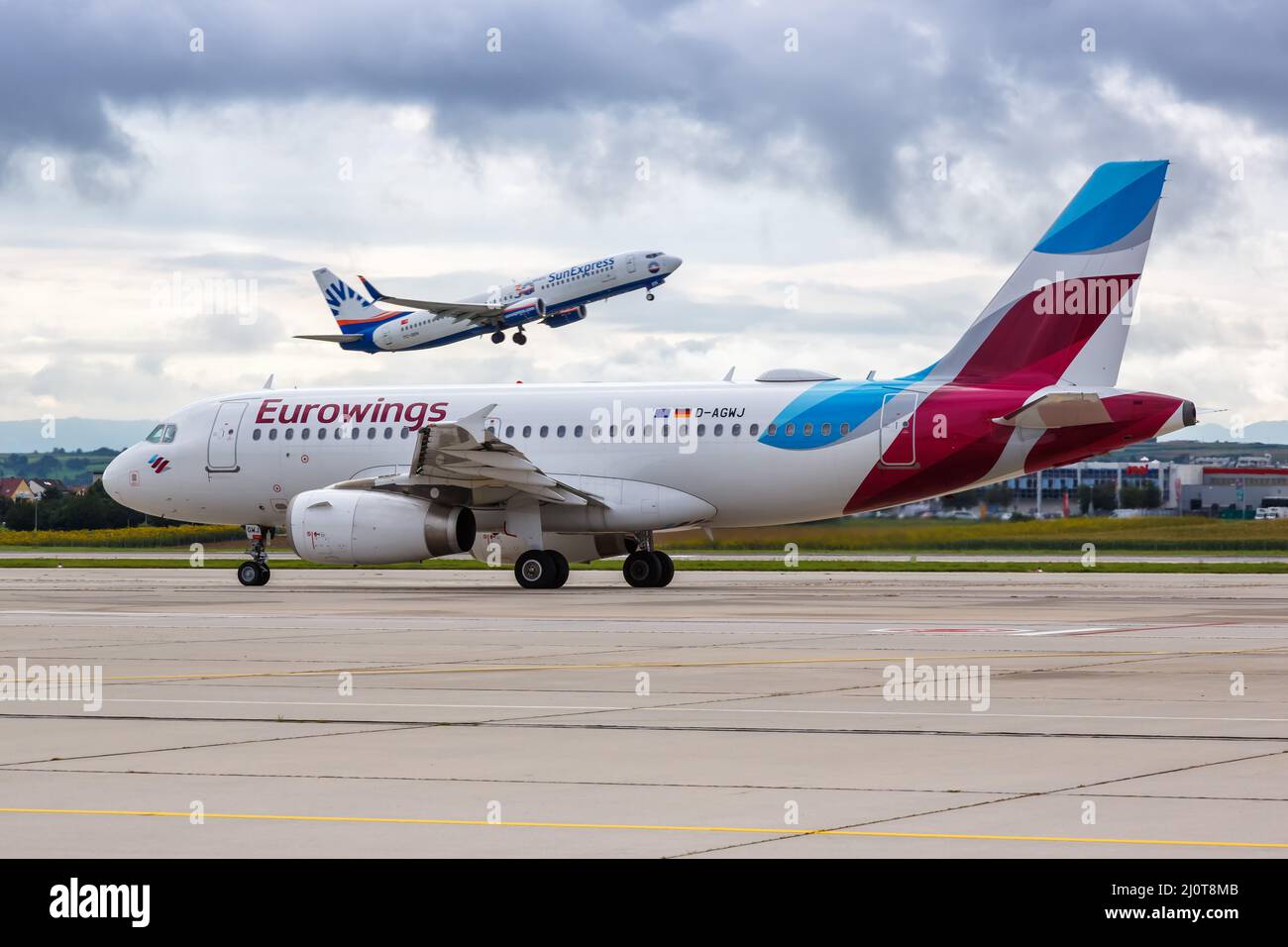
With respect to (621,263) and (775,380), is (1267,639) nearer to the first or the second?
(775,380)

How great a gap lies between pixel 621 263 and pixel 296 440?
139 ft

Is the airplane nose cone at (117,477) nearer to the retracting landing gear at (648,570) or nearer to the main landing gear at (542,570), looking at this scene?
the main landing gear at (542,570)

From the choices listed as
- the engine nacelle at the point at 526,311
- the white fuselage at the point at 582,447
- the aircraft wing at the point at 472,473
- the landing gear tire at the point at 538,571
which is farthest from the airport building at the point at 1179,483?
the engine nacelle at the point at 526,311

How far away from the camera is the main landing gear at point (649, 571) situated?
34.7 meters

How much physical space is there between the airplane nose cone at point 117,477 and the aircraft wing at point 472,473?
23.9 ft

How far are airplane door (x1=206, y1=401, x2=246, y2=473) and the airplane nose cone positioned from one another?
2.49 metres

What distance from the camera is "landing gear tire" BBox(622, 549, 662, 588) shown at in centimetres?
3466

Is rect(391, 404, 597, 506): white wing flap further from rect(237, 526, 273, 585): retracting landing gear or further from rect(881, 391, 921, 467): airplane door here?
rect(881, 391, 921, 467): airplane door

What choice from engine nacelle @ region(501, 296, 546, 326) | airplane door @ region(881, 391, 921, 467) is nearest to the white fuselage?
airplane door @ region(881, 391, 921, 467)

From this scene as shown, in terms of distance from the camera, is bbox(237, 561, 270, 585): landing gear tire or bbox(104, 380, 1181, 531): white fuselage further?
bbox(237, 561, 270, 585): landing gear tire

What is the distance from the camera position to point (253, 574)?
35.1m

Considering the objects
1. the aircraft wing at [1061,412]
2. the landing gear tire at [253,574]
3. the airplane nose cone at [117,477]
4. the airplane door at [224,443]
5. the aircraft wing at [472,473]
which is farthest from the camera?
the airplane nose cone at [117,477]

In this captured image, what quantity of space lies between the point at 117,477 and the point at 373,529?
32.6 feet

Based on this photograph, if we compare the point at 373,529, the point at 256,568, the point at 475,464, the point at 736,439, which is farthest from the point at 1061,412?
the point at 256,568
